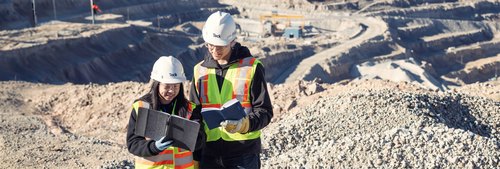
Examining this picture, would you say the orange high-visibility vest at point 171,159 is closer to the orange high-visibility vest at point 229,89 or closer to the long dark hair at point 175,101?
the long dark hair at point 175,101

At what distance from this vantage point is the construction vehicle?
48.6 meters

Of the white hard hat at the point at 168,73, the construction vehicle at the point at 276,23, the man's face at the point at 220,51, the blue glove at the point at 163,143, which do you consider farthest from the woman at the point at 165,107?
the construction vehicle at the point at 276,23

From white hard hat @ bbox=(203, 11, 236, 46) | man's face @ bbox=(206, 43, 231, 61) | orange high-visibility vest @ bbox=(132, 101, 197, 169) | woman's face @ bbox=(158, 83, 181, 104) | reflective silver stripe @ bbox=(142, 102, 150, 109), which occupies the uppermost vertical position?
white hard hat @ bbox=(203, 11, 236, 46)

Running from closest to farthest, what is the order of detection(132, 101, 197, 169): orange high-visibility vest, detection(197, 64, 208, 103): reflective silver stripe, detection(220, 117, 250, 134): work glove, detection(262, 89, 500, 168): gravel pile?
detection(220, 117, 250, 134): work glove
detection(132, 101, 197, 169): orange high-visibility vest
detection(197, 64, 208, 103): reflective silver stripe
detection(262, 89, 500, 168): gravel pile

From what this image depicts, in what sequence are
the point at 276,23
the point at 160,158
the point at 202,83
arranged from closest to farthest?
the point at 160,158, the point at 202,83, the point at 276,23

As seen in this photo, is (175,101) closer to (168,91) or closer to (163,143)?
(168,91)

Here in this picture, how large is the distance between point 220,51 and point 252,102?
1.28 ft

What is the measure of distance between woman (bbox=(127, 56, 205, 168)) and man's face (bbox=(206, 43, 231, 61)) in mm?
238

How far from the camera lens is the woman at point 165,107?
4.52 m

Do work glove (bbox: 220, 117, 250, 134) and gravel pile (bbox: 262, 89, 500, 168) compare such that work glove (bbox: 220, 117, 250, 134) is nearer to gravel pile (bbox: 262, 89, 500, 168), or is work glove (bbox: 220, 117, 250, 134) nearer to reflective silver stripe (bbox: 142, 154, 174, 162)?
reflective silver stripe (bbox: 142, 154, 174, 162)

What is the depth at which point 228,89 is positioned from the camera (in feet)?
15.5

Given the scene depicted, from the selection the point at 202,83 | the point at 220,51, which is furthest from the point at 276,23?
the point at 220,51

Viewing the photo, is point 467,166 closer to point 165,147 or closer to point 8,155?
point 165,147

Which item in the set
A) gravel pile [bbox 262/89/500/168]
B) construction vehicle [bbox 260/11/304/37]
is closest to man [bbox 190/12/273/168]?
gravel pile [bbox 262/89/500/168]
